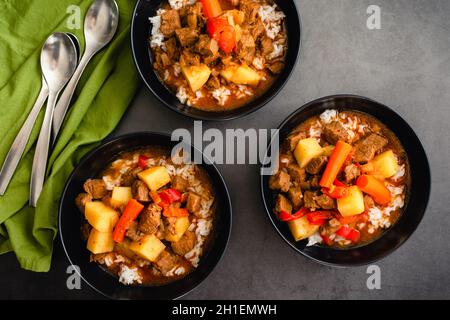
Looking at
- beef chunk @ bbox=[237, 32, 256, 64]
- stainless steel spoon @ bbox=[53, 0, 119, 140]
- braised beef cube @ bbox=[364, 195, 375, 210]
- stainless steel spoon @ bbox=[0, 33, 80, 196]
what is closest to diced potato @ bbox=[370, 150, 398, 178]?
braised beef cube @ bbox=[364, 195, 375, 210]

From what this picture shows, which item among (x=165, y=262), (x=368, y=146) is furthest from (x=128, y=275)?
(x=368, y=146)

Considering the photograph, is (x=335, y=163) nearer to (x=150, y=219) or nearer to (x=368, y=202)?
(x=368, y=202)

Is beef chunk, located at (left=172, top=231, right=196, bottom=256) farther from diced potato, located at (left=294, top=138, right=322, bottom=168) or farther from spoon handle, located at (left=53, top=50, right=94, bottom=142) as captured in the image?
spoon handle, located at (left=53, top=50, right=94, bottom=142)

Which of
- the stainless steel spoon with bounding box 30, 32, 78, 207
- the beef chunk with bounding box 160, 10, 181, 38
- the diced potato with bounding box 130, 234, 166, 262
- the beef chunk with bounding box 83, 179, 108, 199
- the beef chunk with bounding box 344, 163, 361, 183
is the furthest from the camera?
the stainless steel spoon with bounding box 30, 32, 78, 207

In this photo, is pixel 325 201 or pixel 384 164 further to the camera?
pixel 384 164

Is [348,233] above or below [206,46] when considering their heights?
below

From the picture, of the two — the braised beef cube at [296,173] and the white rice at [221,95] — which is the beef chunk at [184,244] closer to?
the braised beef cube at [296,173]
